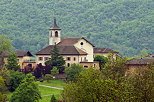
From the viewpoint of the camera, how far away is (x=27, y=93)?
71188 millimetres

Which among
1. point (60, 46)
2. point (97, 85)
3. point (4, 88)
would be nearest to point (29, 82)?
point (4, 88)

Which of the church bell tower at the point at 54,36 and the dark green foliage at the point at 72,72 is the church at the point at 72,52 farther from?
the dark green foliage at the point at 72,72

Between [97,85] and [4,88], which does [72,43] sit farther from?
[97,85]

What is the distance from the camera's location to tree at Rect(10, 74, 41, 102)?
70.6 m

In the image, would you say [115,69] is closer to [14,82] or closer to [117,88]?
[117,88]

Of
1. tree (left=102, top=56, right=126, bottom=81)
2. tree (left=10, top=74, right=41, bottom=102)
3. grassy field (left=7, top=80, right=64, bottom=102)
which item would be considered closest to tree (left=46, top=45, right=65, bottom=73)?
grassy field (left=7, top=80, right=64, bottom=102)

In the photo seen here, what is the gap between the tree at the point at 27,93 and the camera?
7056 centimetres

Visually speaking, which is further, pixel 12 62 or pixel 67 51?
pixel 67 51

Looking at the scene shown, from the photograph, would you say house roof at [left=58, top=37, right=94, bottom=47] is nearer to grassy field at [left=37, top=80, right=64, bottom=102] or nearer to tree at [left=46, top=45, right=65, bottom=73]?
tree at [left=46, top=45, right=65, bottom=73]

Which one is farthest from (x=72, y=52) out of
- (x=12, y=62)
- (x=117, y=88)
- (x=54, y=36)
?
(x=117, y=88)

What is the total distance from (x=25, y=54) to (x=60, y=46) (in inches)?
305

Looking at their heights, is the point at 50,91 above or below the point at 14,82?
below

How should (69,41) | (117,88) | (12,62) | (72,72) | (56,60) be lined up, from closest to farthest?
(117,88) < (72,72) < (12,62) < (56,60) < (69,41)

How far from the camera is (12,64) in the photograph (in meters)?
100
